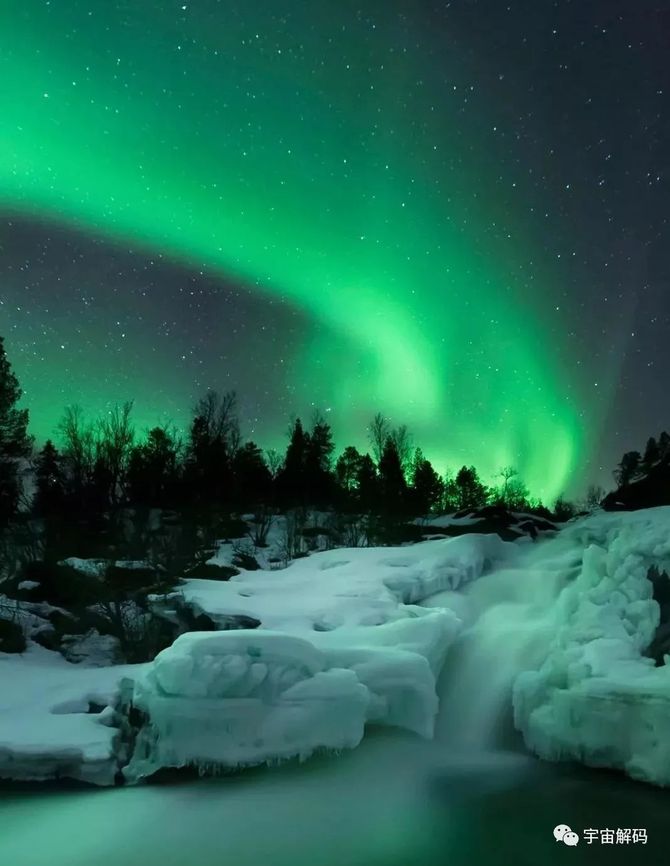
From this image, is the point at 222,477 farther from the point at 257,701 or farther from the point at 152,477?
the point at 257,701

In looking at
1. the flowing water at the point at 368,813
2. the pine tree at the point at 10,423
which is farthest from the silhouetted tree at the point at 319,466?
the flowing water at the point at 368,813

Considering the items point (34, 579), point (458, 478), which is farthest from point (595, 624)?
point (458, 478)

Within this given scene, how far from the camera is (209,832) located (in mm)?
9094

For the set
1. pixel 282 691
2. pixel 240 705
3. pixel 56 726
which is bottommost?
pixel 56 726

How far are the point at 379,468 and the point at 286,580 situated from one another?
103 ft

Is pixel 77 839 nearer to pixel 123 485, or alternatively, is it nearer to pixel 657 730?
pixel 657 730

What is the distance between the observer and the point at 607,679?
11.4m

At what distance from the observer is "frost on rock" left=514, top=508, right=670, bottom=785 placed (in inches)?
420

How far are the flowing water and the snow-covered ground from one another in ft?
1.57

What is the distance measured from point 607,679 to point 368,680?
3.95 meters

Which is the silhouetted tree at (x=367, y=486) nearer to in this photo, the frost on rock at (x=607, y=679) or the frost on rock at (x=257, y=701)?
the frost on rock at (x=607, y=679)

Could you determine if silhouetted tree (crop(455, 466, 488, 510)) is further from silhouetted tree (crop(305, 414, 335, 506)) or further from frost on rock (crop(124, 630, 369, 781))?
frost on rock (crop(124, 630, 369, 781))

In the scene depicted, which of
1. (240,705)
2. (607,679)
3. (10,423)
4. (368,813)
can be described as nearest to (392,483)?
(10,423)

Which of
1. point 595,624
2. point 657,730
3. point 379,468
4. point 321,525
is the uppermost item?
point 379,468
